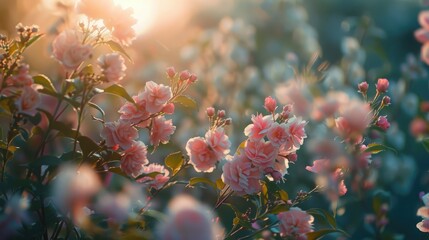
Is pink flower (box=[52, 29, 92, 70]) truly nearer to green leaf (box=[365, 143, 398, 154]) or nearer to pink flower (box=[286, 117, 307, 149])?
pink flower (box=[286, 117, 307, 149])

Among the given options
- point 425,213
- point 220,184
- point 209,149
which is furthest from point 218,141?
point 425,213

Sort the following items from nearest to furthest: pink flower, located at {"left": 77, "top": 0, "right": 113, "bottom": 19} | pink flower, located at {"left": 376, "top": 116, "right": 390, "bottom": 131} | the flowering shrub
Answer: the flowering shrub < pink flower, located at {"left": 77, "top": 0, "right": 113, "bottom": 19} < pink flower, located at {"left": 376, "top": 116, "right": 390, "bottom": 131}

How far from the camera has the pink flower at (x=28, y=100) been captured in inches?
47.2

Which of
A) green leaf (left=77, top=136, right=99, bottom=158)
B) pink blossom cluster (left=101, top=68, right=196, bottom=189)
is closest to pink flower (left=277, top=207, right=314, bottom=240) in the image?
pink blossom cluster (left=101, top=68, right=196, bottom=189)

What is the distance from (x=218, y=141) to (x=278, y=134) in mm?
132

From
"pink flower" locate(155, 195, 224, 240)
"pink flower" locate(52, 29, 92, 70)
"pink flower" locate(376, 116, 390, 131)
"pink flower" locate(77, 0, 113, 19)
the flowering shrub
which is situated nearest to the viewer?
"pink flower" locate(155, 195, 224, 240)

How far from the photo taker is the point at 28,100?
120 cm

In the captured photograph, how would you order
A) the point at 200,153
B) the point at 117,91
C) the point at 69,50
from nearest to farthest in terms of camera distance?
the point at 69,50 < the point at 117,91 < the point at 200,153

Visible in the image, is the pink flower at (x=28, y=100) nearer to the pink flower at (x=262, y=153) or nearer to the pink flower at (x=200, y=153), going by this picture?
the pink flower at (x=200, y=153)

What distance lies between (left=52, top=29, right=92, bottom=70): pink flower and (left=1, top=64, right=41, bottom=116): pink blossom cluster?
0.07 m

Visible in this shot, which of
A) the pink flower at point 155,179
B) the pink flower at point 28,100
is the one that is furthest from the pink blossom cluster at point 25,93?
the pink flower at point 155,179

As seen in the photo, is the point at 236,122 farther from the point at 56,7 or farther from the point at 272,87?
the point at 56,7

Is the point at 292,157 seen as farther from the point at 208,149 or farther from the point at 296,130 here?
the point at 208,149

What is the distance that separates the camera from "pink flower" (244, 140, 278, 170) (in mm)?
1360
